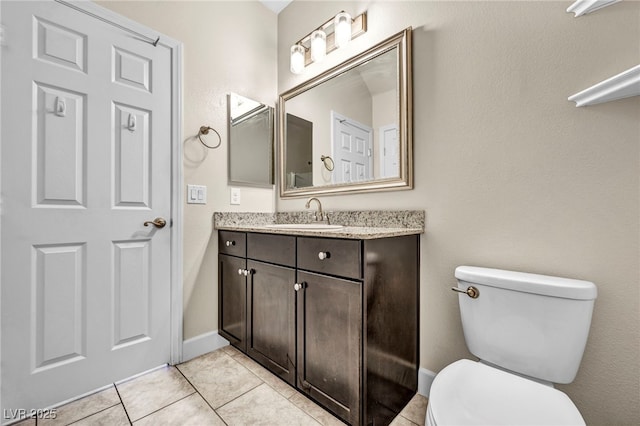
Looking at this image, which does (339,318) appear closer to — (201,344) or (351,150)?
(351,150)

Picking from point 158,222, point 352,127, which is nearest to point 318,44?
point 352,127

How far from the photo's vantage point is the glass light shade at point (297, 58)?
75.7 inches

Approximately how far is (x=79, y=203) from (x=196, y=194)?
565 millimetres

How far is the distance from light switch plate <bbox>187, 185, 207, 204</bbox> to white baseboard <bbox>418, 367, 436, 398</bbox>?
62.9 inches

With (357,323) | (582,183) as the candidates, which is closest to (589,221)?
(582,183)

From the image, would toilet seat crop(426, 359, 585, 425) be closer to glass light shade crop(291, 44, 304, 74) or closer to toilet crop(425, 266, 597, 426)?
toilet crop(425, 266, 597, 426)

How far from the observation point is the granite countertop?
3.88ft

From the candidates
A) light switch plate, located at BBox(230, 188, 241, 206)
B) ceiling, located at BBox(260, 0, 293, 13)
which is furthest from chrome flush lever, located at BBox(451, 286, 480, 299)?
ceiling, located at BBox(260, 0, 293, 13)

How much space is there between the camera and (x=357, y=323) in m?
1.08

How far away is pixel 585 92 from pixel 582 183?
31 centimetres

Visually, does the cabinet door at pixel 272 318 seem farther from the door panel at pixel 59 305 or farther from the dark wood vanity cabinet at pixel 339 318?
the door panel at pixel 59 305

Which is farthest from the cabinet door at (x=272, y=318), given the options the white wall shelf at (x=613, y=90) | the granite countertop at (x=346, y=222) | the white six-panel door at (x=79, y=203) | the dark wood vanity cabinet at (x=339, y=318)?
the white wall shelf at (x=613, y=90)

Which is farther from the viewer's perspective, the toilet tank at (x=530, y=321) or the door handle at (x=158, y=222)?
the door handle at (x=158, y=222)

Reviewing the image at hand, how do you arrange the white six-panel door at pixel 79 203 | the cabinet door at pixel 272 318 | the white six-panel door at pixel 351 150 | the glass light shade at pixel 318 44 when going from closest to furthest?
the white six-panel door at pixel 79 203, the cabinet door at pixel 272 318, the white six-panel door at pixel 351 150, the glass light shade at pixel 318 44
